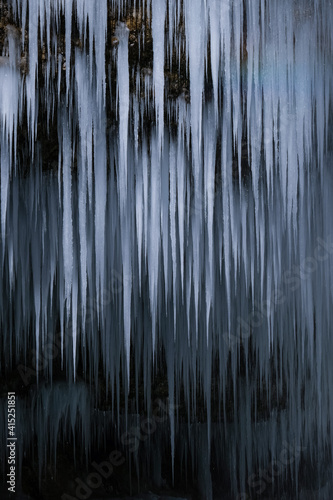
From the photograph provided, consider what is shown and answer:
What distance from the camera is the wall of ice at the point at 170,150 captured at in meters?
2.54

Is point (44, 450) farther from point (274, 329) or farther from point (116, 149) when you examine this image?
point (116, 149)

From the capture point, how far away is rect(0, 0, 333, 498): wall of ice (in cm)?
254

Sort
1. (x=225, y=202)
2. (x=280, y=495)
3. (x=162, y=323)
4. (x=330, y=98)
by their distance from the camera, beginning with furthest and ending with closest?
(x=280, y=495) → (x=162, y=323) → (x=225, y=202) → (x=330, y=98)

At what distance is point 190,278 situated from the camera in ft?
11.5

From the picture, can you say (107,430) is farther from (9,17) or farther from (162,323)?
(9,17)

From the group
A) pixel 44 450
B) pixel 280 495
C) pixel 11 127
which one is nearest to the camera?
pixel 11 127

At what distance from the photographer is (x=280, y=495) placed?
659 centimetres

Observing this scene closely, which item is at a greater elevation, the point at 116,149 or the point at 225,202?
the point at 116,149

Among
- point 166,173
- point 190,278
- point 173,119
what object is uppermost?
point 173,119

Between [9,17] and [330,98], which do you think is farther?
[330,98]

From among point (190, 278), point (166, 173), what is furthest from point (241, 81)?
point (190, 278)

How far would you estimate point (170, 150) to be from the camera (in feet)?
9.78

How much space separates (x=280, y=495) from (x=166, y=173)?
484cm

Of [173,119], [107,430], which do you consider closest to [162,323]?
[173,119]
